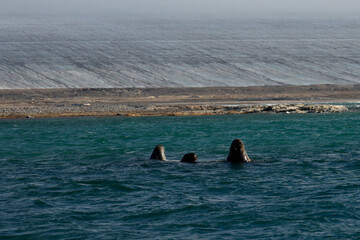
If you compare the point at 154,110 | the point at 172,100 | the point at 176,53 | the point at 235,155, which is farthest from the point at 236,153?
the point at 176,53

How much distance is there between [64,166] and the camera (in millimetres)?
20234

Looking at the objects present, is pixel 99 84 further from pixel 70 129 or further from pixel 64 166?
pixel 64 166

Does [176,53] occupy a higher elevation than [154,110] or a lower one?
higher

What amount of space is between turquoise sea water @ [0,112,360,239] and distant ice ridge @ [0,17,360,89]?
33054 millimetres

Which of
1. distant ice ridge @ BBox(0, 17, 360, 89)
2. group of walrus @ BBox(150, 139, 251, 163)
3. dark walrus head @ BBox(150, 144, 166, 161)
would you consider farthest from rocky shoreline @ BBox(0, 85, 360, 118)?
group of walrus @ BBox(150, 139, 251, 163)

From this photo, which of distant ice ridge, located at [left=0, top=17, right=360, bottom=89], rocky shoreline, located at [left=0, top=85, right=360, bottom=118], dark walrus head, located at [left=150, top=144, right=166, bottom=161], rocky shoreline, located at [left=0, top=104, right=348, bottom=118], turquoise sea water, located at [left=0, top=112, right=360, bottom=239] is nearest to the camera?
turquoise sea water, located at [left=0, top=112, right=360, bottom=239]

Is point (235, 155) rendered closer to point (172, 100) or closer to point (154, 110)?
point (154, 110)

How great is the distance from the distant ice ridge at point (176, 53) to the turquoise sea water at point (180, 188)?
1301 inches

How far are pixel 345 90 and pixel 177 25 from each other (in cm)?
3858

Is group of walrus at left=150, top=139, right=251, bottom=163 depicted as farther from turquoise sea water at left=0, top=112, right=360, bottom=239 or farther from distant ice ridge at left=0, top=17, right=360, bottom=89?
distant ice ridge at left=0, top=17, right=360, bottom=89

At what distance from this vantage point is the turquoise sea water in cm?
1278

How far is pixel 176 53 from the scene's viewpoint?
237 ft

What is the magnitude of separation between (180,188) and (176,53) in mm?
56623

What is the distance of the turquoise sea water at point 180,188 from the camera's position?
12781 millimetres
